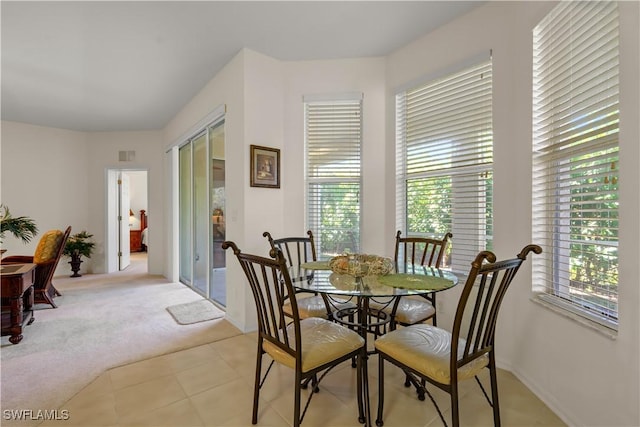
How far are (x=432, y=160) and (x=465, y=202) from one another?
1.57 feet

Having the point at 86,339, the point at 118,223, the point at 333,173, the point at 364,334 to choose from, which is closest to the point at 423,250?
the point at 333,173

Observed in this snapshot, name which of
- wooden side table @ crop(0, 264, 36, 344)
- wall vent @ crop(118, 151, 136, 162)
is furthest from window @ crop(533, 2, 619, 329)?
wall vent @ crop(118, 151, 136, 162)

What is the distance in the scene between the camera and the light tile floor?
5.35 feet

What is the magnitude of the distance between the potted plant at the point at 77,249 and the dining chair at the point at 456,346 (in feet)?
18.5

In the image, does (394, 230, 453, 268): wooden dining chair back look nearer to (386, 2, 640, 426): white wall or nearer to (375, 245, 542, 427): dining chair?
(386, 2, 640, 426): white wall

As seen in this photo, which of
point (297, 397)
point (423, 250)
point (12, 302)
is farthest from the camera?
point (423, 250)

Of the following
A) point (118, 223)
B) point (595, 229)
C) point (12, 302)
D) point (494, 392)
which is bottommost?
point (494, 392)

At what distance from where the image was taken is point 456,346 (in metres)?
1.29

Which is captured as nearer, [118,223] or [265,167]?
[265,167]

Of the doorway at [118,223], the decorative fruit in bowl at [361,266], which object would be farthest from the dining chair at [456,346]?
the doorway at [118,223]

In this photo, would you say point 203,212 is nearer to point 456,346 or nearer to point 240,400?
point 240,400

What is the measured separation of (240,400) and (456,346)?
132 cm

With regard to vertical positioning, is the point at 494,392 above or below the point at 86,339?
above

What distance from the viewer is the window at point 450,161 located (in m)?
2.31
